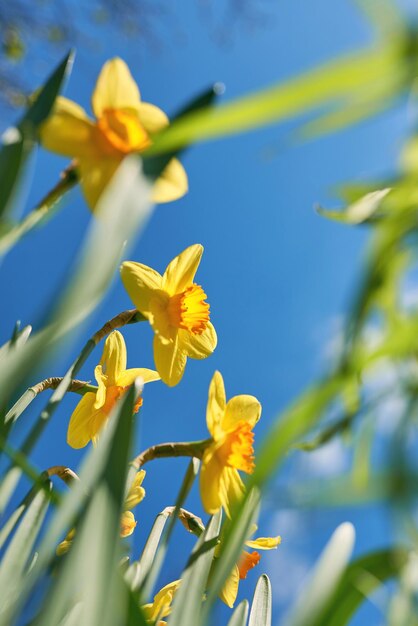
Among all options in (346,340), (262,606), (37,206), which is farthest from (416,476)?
(262,606)

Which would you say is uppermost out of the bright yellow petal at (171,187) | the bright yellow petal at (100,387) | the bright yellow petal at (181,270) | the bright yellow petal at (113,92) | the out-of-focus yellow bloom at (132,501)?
the bright yellow petal at (181,270)

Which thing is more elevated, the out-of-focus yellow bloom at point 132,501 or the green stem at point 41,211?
the green stem at point 41,211

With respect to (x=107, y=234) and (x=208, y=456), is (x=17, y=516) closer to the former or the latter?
(x=208, y=456)

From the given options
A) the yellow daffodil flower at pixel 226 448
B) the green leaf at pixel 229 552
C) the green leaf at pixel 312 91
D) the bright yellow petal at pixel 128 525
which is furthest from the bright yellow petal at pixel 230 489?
the green leaf at pixel 312 91

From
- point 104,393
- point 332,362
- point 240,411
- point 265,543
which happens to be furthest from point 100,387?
point 332,362

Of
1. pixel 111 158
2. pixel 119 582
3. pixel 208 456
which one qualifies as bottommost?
pixel 119 582

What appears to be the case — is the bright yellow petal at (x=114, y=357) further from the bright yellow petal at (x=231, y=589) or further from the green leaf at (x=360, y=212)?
the green leaf at (x=360, y=212)

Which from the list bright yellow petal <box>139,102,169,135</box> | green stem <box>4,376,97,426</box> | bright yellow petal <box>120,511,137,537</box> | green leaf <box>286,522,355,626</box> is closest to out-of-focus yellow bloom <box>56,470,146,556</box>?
bright yellow petal <box>120,511,137,537</box>

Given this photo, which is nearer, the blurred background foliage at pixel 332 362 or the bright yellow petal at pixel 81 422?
the blurred background foliage at pixel 332 362
